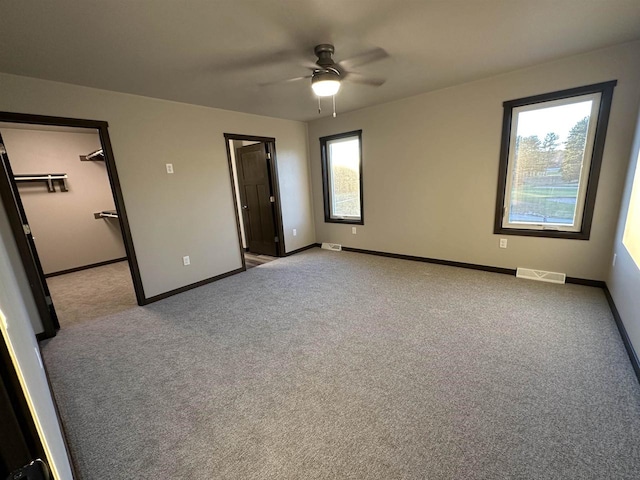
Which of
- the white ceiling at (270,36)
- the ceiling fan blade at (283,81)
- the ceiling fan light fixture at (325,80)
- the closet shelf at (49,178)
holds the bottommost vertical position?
the closet shelf at (49,178)

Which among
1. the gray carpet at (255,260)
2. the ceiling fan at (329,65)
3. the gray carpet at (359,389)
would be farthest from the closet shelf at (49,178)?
the ceiling fan at (329,65)

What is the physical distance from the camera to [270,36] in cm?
207

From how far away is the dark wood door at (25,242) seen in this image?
2520 mm

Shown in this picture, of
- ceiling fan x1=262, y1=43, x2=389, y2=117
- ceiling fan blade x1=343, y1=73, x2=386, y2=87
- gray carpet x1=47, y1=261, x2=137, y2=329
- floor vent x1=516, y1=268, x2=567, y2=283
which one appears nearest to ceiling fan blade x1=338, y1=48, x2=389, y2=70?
ceiling fan x1=262, y1=43, x2=389, y2=117

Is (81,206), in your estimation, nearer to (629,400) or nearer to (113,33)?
(113,33)

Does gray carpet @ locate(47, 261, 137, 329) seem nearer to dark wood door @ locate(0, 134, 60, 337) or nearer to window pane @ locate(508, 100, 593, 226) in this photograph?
dark wood door @ locate(0, 134, 60, 337)

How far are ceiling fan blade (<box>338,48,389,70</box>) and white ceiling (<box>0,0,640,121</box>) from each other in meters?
0.06

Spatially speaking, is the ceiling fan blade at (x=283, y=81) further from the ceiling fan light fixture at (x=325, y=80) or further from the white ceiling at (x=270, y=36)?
the ceiling fan light fixture at (x=325, y=80)

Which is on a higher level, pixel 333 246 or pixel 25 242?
pixel 25 242

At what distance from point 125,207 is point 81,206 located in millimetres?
2824

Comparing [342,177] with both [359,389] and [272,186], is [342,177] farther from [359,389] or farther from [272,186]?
[359,389]

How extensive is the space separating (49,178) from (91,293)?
2.29 metres

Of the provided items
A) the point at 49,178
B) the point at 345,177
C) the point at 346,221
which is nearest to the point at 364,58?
the point at 345,177

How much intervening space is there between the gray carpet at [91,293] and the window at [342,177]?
139 inches
